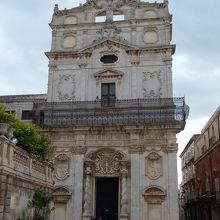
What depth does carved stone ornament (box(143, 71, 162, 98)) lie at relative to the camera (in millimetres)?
27609

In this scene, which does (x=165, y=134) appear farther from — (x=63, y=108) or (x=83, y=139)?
(x=63, y=108)

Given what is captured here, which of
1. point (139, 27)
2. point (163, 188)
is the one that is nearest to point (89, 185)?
point (163, 188)

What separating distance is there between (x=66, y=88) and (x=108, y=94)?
3470 millimetres

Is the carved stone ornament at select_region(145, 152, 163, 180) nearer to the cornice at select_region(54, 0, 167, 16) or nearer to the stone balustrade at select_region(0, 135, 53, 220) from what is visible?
the stone balustrade at select_region(0, 135, 53, 220)

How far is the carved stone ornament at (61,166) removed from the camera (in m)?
26.3

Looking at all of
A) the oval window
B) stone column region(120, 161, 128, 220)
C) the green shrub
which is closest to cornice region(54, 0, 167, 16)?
the oval window

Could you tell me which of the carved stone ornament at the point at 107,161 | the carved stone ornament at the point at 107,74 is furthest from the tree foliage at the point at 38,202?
the carved stone ornament at the point at 107,74

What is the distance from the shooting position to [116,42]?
29.2 m

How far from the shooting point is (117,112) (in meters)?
26.9

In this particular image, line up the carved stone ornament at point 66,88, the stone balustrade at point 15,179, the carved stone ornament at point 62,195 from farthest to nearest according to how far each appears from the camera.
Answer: the carved stone ornament at point 66,88, the carved stone ornament at point 62,195, the stone balustrade at point 15,179

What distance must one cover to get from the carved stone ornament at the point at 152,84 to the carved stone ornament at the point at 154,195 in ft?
23.0

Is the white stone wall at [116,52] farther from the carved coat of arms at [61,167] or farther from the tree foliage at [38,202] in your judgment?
the tree foliage at [38,202]

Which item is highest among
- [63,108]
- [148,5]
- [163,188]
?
[148,5]

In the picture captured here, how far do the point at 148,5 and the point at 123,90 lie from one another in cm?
780
